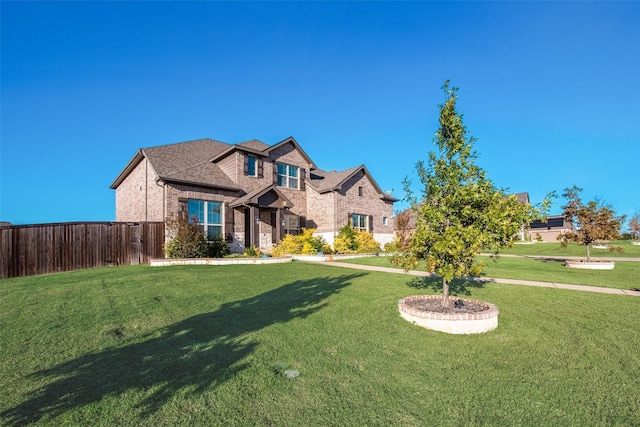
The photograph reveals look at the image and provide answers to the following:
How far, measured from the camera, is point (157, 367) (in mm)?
3795

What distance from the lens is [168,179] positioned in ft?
49.5

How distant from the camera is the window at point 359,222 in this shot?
23609 millimetres

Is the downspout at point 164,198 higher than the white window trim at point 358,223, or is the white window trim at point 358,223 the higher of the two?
the downspout at point 164,198

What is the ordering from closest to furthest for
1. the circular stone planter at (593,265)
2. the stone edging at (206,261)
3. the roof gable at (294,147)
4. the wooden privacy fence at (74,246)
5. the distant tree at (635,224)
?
the wooden privacy fence at (74,246) → the stone edging at (206,261) → the circular stone planter at (593,265) → the roof gable at (294,147) → the distant tree at (635,224)

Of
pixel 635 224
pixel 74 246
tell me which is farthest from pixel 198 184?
pixel 635 224

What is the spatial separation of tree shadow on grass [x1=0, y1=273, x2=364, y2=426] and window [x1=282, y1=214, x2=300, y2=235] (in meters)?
14.4

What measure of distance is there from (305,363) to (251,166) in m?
16.6

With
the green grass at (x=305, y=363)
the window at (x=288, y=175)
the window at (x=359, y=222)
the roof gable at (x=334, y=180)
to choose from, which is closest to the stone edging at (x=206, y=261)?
the green grass at (x=305, y=363)

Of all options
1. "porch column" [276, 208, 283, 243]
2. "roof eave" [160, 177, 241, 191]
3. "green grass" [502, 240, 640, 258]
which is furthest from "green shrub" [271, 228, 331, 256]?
"green grass" [502, 240, 640, 258]

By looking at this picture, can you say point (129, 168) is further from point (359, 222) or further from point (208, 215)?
point (359, 222)

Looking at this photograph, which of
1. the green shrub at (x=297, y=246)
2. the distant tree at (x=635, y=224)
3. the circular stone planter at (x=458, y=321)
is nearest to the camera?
the circular stone planter at (x=458, y=321)

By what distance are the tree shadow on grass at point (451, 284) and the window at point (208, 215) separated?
436 inches

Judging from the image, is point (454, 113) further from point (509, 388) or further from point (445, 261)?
point (509, 388)

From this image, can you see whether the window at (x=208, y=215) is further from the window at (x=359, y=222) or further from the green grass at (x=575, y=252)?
the green grass at (x=575, y=252)
